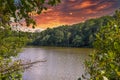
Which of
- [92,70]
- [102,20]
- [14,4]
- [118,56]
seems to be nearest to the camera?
[14,4]

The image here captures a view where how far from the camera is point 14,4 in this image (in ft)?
14.6

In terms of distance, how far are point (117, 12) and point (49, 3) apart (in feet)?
22.4

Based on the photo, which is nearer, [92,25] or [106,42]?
[106,42]

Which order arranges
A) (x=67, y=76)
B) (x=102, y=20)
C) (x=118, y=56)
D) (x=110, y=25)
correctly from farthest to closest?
(x=102, y=20) < (x=67, y=76) < (x=110, y=25) < (x=118, y=56)

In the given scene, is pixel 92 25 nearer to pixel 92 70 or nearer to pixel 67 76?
pixel 67 76

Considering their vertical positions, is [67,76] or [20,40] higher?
[20,40]

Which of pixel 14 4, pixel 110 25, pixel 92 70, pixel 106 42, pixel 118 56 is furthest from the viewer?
pixel 110 25

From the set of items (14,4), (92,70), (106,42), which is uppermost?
(14,4)

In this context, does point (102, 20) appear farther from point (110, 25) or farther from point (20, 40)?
point (110, 25)

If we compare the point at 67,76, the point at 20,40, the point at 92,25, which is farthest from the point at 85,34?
the point at 20,40

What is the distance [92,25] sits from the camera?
18800 cm

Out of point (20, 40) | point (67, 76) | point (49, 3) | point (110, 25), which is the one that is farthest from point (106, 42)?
point (67, 76)

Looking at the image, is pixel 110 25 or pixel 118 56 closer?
pixel 118 56

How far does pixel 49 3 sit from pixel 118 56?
2426mm
